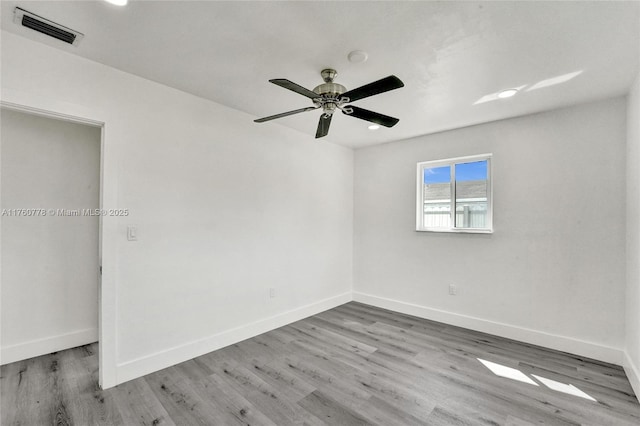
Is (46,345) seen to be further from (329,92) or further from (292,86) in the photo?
(329,92)

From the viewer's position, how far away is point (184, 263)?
2732 mm

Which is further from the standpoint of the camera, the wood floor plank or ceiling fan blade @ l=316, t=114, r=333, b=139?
ceiling fan blade @ l=316, t=114, r=333, b=139

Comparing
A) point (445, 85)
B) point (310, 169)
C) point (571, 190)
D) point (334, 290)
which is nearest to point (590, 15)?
point (445, 85)

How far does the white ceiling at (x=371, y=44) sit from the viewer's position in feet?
5.31

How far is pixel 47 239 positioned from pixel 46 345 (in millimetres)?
1059

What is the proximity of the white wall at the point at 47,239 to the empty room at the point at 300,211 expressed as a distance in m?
0.02

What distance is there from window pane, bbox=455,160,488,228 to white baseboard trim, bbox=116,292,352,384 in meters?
2.35

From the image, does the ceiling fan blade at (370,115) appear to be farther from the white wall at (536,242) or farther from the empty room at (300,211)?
the white wall at (536,242)

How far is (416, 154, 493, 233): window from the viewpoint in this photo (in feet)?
11.6

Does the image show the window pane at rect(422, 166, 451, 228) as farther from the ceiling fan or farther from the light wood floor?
the ceiling fan

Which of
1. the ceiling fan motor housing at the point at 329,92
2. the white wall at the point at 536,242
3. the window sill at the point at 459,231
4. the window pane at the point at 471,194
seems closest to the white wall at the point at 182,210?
the ceiling fan motor housing at the point at 329,92

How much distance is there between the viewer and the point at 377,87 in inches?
70.8

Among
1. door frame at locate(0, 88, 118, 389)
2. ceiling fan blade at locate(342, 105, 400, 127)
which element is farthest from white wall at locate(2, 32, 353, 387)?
ceiling fan blade at locate(342, 105, 400, 127)

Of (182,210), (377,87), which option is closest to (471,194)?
(377,87)
